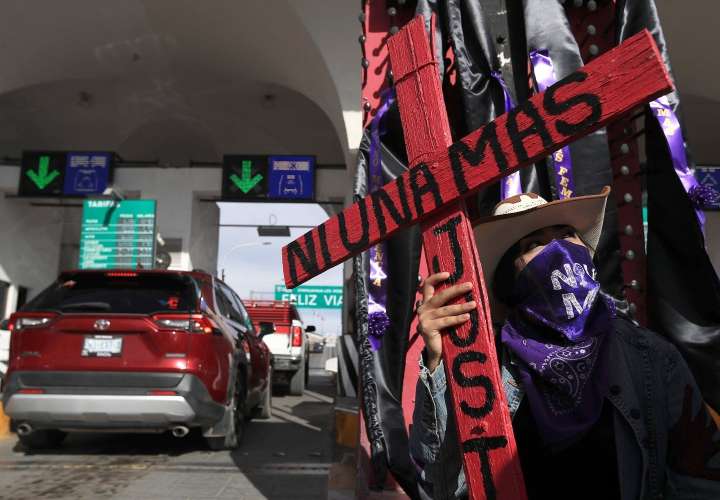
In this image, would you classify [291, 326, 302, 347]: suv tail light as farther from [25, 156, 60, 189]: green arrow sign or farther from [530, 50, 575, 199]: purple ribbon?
[530, 50, 575, 199]: purple ribbon

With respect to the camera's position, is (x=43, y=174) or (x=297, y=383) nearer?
(x=43, y=174)

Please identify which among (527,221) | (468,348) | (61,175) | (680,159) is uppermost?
(61,175)

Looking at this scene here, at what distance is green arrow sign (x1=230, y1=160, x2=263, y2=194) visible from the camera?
10933 millimetres

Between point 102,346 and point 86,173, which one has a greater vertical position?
point 86,173

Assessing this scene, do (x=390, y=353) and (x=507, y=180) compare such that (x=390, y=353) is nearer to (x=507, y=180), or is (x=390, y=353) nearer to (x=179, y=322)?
(x=507, y=180)

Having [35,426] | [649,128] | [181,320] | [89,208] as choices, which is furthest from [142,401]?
[89,208]

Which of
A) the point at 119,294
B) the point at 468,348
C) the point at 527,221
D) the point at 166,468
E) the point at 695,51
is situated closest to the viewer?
the point at 468,348

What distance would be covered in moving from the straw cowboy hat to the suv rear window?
3.44 m

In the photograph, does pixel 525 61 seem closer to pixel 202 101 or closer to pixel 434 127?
pixel 434 127

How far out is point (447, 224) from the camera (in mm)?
1332

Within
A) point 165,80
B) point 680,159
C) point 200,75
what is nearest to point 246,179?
point 200,75

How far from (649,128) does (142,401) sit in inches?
150

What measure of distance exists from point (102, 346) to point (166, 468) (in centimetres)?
104

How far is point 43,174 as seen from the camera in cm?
1102
